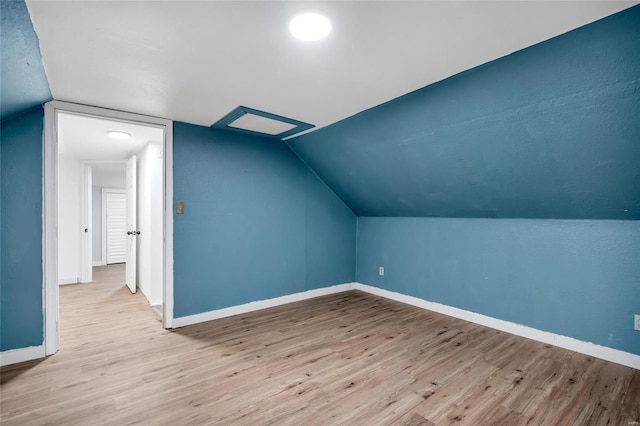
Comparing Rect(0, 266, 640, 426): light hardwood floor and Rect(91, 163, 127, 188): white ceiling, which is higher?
Rect(91, 163, 127, 188): white ceiling

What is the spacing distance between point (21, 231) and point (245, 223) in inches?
76.3

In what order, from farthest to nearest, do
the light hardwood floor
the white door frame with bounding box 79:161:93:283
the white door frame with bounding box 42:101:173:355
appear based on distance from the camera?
the white door frame with bounding box 79:161:93:283, the white door frame with bounding box 42:101:173:355, the light hardwood floor

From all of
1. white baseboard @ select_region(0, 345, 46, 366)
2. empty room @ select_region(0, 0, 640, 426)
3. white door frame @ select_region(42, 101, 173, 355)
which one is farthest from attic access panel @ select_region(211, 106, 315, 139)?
white baseboard @ select_region(0, 345, 46, 366)

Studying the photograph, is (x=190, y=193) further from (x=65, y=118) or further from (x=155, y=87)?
(x=65, y=118)

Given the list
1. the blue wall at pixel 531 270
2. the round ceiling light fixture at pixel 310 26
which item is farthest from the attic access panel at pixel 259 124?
the blue wall at pixel 531 270

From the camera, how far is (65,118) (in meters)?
3.15

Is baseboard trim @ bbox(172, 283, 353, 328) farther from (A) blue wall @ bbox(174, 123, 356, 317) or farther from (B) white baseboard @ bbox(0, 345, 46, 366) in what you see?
(B) white baseboard @ bbox(0, 345, 46, 366)

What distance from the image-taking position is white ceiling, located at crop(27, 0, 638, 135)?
56.7 inches

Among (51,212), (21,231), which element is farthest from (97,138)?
(21,231)

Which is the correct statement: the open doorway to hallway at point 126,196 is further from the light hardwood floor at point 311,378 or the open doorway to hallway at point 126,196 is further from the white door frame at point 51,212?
the light hardwood floor at point 311,378

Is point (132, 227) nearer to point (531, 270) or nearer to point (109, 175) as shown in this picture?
point (109, 175)

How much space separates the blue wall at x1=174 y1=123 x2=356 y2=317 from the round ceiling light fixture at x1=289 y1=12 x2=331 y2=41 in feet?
6.83

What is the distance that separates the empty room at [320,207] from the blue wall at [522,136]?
2 cm

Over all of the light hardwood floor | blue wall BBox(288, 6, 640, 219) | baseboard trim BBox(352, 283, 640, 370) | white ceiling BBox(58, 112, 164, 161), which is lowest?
the light hardwood floor
